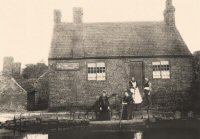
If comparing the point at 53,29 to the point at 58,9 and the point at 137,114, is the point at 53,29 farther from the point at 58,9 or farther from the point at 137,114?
the point at 137,114

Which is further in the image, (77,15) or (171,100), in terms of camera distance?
(77,15)

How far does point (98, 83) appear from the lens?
33.0m

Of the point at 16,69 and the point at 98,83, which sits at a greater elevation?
the point at 16,69

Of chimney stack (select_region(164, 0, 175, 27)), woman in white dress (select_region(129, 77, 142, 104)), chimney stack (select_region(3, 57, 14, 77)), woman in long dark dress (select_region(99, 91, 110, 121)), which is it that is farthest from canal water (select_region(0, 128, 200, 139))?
chimney stack (select_region(3, 57, 14, 77))

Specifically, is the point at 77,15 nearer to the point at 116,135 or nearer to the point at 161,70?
the point at 161,70

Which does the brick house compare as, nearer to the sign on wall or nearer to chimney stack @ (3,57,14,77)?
the sign on wall

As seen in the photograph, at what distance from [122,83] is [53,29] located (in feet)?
29.1

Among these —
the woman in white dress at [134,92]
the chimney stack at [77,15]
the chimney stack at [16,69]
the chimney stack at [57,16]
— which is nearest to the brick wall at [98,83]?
the woman in white dress at [134,92]

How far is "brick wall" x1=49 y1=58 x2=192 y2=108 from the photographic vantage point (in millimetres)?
32812

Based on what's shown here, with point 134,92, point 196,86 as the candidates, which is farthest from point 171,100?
point 134,92

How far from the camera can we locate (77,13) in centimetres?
3559

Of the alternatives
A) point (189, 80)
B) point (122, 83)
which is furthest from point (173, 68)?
point (122, 83)

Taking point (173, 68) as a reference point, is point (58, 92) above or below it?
below

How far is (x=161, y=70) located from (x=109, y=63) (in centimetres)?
499
